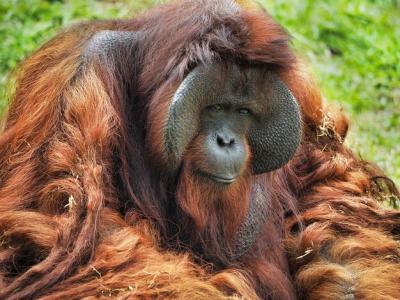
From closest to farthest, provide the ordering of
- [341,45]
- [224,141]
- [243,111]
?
[224,141]
[243,111]
[341,45]

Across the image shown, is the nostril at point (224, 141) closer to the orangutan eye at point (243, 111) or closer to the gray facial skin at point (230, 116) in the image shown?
the gray facial skin at point (230, 116)

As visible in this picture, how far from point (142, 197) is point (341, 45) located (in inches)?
132

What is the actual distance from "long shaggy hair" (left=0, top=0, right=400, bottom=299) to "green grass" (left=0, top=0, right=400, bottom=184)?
1.46 m

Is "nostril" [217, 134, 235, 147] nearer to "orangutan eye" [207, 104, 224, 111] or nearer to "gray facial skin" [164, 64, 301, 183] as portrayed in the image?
"gray facial skin" [164, 64, 301, 183]

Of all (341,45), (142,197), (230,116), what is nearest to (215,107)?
(230,116)

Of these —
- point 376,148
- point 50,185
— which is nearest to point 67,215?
point 50,185

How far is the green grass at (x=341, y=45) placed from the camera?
559 cm

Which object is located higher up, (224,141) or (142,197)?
(224,141)

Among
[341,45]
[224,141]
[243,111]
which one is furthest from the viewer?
[341,45]

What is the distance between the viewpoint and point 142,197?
3463 millimetres

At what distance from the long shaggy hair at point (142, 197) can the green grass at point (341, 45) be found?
57.6 inches

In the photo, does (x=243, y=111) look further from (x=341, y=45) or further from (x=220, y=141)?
(x=341, y=45)

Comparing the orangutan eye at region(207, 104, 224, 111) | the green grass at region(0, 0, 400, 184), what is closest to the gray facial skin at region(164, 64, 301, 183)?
the orangutan eye at region(207, 104, 224, 111)

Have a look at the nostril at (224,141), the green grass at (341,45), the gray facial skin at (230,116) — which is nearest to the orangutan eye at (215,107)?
the gray facial skin at (230,116)
